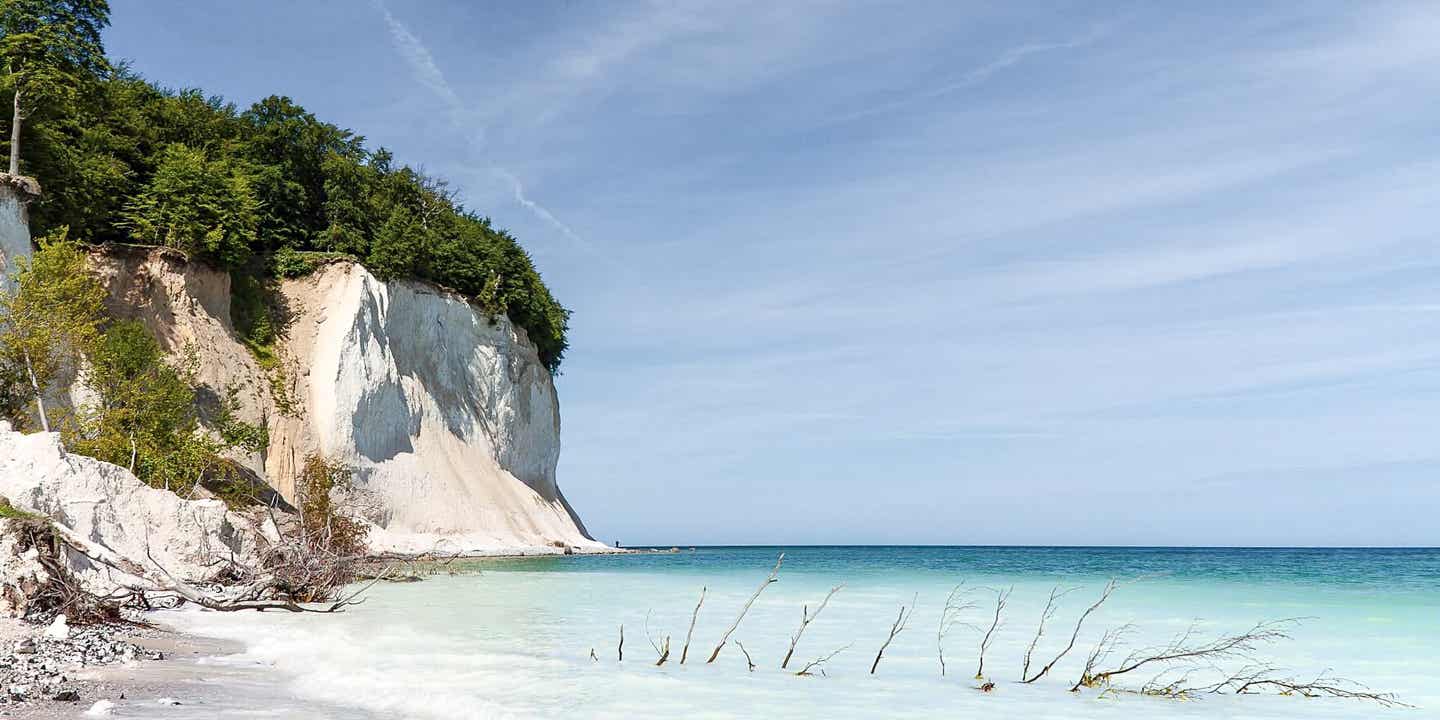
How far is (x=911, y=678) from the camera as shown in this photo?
1110 cm

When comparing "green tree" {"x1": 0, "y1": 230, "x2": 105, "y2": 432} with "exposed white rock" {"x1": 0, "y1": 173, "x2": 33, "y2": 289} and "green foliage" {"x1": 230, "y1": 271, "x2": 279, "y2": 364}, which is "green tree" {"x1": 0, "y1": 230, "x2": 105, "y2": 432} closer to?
"exposed white rock" {"x1": 0, "y1": 173, "x2": 33, "y2": 289}

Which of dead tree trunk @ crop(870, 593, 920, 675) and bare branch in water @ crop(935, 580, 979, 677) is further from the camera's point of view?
bare branch in water @ crop(935, 580, 979, 677)

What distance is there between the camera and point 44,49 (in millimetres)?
31812

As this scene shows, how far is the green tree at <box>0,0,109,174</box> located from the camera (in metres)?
30.5

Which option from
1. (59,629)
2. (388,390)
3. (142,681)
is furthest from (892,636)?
(388,390)

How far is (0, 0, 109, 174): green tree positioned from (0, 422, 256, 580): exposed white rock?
16941 millimetres

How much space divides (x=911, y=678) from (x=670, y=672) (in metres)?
2.77

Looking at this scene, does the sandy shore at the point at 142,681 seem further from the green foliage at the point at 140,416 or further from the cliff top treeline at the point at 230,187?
the cliff top treeline at the point at 230,187

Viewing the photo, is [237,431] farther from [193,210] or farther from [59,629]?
[59,629]

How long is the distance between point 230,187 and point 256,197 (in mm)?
2344

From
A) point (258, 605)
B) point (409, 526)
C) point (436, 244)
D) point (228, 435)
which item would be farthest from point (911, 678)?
point (436, 244)

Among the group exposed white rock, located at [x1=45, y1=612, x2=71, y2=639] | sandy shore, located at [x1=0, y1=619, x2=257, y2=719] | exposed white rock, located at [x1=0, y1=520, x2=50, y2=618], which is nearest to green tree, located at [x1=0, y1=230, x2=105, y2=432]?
exposed white rock, located at [x1=0, y1=520, x2=50, y2=618]

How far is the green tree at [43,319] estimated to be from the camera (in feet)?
83.8

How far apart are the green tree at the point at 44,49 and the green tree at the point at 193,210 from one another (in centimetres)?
449
